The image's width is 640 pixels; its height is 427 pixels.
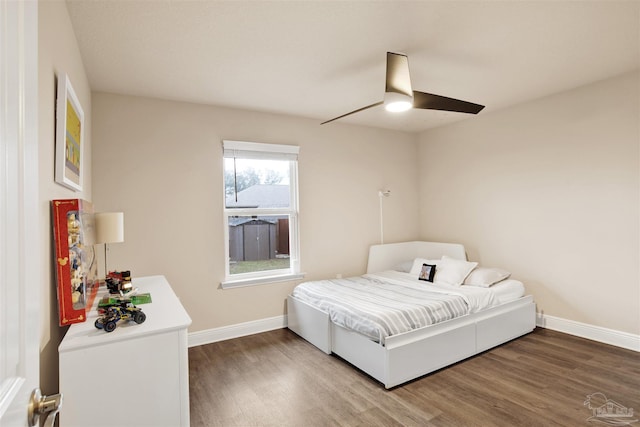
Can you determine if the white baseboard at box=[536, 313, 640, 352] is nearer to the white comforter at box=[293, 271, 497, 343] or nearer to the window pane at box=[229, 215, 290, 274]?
the white comforter at box=[293, 271, 497, 343]

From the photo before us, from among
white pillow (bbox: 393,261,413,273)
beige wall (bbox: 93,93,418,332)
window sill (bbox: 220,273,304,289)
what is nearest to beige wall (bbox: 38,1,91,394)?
beige wall (bbox: 93,93,418,332)

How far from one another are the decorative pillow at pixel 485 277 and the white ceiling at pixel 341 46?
192 cm

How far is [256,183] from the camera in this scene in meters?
4.07

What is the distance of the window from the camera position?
12.8 ft

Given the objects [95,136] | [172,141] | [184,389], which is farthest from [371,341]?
[95,136]

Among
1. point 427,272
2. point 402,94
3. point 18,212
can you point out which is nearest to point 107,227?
point 18,212

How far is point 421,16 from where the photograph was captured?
85.0 inches

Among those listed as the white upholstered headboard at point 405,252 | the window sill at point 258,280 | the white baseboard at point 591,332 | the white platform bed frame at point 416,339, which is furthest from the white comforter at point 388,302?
the white baseboard at point 591,332

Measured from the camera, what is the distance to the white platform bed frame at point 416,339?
2.66m

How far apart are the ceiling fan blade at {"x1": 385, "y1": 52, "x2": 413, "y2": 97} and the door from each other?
1984 millimetres

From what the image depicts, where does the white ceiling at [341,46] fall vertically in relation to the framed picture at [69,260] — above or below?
above

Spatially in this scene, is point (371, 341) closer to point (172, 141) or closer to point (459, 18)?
point (459, 18)

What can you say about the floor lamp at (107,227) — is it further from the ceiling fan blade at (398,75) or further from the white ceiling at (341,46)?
the ceiling fan blade at (398,75)

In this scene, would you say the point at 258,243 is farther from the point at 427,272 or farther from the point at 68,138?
the point at 68,138
